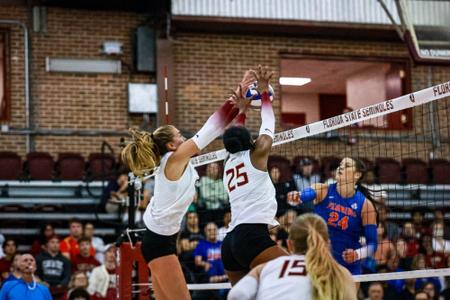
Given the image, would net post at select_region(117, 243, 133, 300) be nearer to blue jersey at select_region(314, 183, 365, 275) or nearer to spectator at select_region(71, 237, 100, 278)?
blue jersey at select_region(314, 183, 365, 275)

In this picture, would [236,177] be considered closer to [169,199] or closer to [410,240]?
[169,199]

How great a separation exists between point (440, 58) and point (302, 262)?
12352 mm

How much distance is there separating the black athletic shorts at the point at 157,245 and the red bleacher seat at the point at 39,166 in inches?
401

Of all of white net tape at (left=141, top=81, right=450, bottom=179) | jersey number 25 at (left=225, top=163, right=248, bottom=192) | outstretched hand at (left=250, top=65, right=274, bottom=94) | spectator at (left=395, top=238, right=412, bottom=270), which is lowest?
spectator at (left=395, top=238, right=412, bottom=270)

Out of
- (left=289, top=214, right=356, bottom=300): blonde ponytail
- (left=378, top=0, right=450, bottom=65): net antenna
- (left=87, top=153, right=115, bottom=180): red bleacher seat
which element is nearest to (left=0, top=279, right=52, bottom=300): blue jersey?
(left=87, top=153, right=115, bottom=180): red bleacher seat

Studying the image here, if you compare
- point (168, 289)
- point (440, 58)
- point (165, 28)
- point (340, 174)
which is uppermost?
point (165, 28)

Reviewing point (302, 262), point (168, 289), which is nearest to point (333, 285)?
point (302, 262)

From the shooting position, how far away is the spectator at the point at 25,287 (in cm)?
1238

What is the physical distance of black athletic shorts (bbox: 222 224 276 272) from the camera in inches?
313

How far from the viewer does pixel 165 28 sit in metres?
20.8

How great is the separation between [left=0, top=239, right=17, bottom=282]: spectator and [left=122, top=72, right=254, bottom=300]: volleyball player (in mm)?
6994

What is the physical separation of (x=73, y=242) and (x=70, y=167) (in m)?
2.81

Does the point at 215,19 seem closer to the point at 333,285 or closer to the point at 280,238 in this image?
the point at 280,238

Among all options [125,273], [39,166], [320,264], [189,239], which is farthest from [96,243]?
[320,264]
